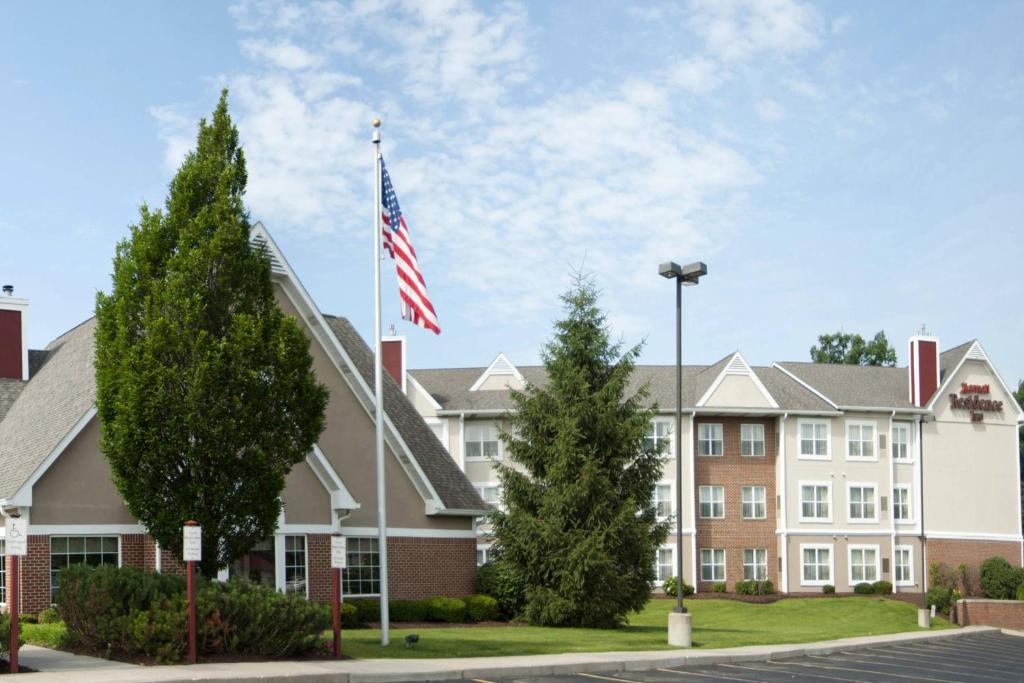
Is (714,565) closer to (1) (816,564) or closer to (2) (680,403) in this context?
(1) (816,564)

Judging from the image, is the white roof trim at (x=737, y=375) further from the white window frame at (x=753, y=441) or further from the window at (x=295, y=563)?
the window at (x=295, y=563)

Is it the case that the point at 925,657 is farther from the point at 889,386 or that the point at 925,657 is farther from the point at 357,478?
the point at 889,386

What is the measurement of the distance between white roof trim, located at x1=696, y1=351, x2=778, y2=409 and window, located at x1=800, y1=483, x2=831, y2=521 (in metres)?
4.85

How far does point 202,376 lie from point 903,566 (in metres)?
50.1

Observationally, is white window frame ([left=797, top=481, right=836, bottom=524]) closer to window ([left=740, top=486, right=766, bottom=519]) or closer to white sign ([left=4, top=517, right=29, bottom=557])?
window ([left=740, top=486, right=766, bottom=519])

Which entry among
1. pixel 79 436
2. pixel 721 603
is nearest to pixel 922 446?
pixel 721 603

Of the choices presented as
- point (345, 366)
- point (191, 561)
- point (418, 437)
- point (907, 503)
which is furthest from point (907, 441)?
point (191, 561)

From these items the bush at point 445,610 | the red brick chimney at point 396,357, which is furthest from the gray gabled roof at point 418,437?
the red brick chimney at point 396,357

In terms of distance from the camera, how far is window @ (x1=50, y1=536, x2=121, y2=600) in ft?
83.9

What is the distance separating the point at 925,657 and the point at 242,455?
1587 cm

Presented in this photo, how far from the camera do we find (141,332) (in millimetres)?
20750

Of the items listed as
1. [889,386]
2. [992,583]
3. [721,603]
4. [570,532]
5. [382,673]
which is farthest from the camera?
[889,386]

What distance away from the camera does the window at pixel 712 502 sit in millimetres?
59875

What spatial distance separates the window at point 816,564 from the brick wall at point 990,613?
308 inches
